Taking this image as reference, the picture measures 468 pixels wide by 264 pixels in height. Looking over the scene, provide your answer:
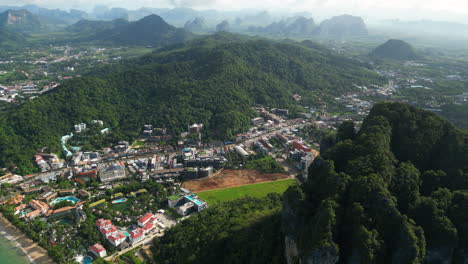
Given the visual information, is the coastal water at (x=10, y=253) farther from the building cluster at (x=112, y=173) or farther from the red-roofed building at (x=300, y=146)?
the red-roofed building at (x=300, y=146)

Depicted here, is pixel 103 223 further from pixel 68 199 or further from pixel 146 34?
pixel 146 34

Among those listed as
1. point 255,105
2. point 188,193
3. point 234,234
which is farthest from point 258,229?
point 255,105

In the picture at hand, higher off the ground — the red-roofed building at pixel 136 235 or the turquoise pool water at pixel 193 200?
the turquoise pool water at pixel 193 200

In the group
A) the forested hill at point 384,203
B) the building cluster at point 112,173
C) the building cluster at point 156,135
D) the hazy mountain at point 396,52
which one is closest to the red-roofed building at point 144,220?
the building cluster at point 112,173

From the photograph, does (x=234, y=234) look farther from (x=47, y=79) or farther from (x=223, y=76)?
(x=47, y=79)

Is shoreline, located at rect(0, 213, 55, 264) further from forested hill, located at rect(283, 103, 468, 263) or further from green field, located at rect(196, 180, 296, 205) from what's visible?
forested hill, located at rect(283, 103, 468, 263)

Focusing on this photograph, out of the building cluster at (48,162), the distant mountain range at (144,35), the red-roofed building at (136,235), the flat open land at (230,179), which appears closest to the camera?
the red-roofed building at (136,235)
